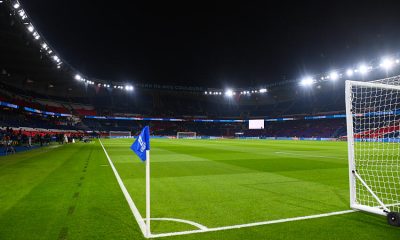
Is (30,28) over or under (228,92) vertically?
under

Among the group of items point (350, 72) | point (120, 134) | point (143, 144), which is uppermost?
point (350, 72)

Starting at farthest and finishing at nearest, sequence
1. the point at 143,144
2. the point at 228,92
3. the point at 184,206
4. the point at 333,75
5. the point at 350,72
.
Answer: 1. the point at 228,92
2. the point at 333,75
3. the point at 350,72
4. the point at 184,206
5. the point at 143,144

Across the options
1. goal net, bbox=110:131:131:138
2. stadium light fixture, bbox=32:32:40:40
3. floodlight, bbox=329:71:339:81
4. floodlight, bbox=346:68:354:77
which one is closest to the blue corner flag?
stadium light fixture, bbox=32:32:40:40

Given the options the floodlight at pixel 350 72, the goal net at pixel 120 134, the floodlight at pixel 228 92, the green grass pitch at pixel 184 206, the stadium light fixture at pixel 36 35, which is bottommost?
the green grass pitch at pixel 184 206

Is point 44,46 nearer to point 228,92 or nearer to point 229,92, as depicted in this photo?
point 228,92

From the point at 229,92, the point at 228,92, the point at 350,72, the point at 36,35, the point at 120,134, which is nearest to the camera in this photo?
the point at 36,35

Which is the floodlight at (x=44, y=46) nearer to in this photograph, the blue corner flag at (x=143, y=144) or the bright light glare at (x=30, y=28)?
the bright light glare at (x=30, y=28)

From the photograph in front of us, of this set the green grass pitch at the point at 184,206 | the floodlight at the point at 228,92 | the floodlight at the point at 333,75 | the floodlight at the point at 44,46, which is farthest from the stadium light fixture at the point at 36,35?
the floodlight at the point at 228,92

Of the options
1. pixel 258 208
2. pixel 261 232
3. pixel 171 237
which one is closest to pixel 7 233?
pixel 171 237

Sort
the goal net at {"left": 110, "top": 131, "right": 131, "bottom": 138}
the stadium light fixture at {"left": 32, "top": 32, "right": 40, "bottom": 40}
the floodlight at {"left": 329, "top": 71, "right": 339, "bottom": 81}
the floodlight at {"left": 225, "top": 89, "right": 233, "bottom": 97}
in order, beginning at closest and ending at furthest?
the stadium light fixture at {"left": 32, "top": 32, "right": 40, "bottom": 40}
the floodlight at {"left": 329, "top": 71, "right": 339, "bottom": 81}
the goal net at {"left": 110, "top": 131, "right": 131, "bottom": 138}
the floodlight at {"left": 225, "top": 89, "right": 233, "bottom": 97}

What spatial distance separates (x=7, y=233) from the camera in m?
4.65

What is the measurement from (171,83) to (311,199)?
7685 centimetres

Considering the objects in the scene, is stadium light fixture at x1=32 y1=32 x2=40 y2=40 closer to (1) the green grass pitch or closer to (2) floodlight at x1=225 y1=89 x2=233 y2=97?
(1) the green grass pitch

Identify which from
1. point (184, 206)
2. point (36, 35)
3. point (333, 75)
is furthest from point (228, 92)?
point (184, 206)
